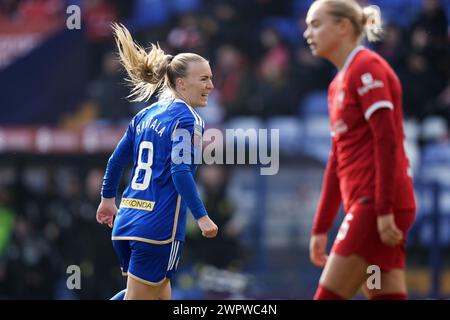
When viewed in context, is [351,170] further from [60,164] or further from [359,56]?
[60,164]

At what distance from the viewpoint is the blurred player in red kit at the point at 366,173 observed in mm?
4711

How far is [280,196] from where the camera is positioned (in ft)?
35.9

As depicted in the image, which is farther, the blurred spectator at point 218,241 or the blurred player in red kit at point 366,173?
the blurred spectator at point 218,241

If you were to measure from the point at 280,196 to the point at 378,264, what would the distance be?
620 centimetres

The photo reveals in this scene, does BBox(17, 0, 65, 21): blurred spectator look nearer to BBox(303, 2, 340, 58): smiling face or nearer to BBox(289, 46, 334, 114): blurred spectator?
BBox(289, 46, 334, 114): blurred spectator

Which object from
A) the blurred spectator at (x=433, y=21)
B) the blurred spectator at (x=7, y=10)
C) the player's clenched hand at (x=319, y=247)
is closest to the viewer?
the player's clenched hand at (x=319, y=247)

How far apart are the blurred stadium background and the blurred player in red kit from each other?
18.0 ft

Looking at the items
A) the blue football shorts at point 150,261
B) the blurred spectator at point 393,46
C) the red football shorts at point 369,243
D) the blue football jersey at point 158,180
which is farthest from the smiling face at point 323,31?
the blurred spectator at point 393,46

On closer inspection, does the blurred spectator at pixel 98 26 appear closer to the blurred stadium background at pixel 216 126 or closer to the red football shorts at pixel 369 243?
the blurred stadium background at pixel 216 126

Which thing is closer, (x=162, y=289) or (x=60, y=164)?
(x=162, y=289)

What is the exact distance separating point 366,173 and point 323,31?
2.54 ft

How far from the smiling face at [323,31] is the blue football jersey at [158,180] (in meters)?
0.73

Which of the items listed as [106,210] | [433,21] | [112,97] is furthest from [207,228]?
[433,21]
